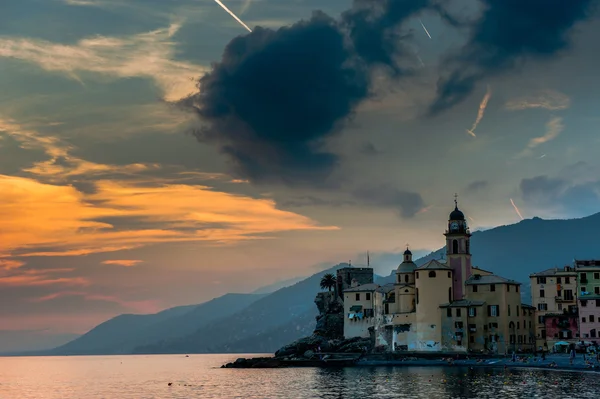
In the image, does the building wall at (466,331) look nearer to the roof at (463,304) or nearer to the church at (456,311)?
the church at (456,311)

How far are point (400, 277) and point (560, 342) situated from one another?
122 ft

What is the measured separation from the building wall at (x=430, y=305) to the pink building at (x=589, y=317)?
27484 millimetres

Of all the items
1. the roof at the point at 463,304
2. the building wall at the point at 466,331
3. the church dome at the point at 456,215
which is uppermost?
the church dome at the point at 456,215

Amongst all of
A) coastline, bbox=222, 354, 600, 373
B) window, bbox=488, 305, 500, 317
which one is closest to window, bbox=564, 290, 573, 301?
coastline, bbox=222, 354, 600, 373

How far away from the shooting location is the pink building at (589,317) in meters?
177

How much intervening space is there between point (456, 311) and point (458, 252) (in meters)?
13.9

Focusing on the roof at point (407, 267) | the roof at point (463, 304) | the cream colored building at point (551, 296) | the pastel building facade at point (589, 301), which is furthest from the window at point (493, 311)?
the roof at point (407, 267)

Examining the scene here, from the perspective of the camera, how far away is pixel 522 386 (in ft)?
409

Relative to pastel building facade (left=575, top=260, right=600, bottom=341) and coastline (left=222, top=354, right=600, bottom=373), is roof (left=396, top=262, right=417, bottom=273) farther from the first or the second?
pastel building facade (left=575, top=260, right=600, bottom=341)

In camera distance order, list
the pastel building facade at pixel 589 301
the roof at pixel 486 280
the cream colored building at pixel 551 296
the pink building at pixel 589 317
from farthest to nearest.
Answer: the cream colored building at pixel 551 296, the roof at pixel 486 280, the pastel building facade at pixel 589 301, the pink building at pixel 589 317

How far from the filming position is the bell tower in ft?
600

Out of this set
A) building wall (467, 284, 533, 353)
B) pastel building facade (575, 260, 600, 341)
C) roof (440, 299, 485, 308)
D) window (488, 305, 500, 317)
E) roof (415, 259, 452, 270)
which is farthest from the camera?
→ roof (415, 259, 452, 270)

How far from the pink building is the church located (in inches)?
456

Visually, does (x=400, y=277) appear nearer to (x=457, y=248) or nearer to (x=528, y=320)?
(x=457, y=248)
